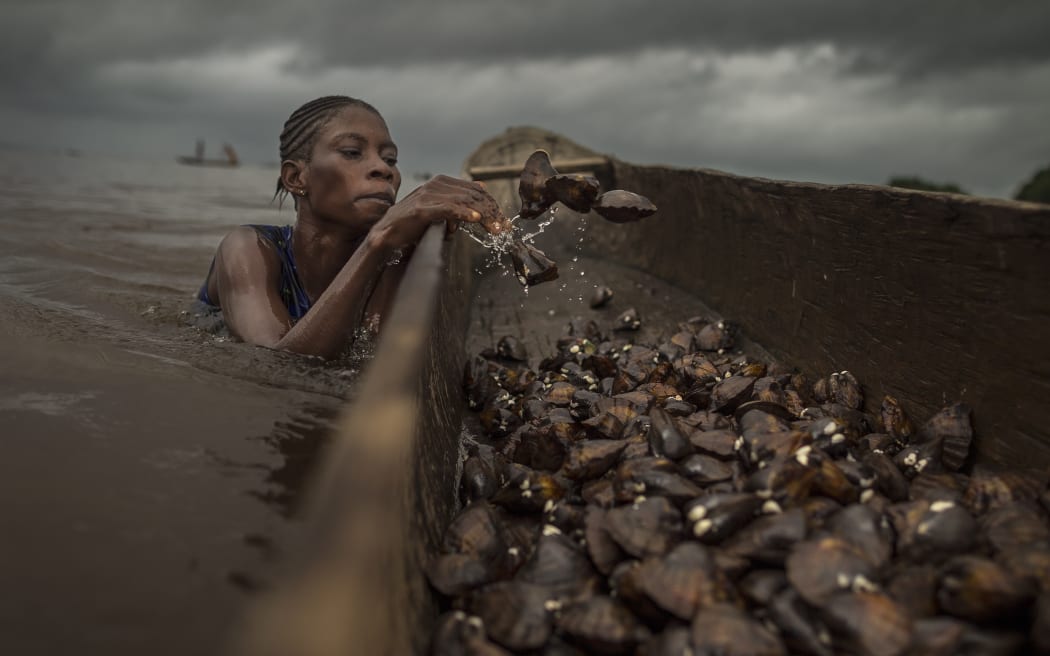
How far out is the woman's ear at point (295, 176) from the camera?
312 cm

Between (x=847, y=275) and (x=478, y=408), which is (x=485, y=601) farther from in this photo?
(x=847, y=275)

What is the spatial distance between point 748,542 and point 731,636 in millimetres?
271

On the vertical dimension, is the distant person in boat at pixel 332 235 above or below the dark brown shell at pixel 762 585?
above

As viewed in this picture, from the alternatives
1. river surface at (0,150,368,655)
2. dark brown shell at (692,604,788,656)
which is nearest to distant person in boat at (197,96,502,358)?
river surface at (0,150,368,655)

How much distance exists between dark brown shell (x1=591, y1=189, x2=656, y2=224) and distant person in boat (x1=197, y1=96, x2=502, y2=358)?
50 cm

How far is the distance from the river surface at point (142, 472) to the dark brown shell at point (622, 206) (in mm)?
1099

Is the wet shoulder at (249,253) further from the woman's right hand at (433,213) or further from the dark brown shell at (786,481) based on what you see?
the dark brown shell at (786,481)

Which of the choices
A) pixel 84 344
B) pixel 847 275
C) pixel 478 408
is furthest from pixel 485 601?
pixel 84 344

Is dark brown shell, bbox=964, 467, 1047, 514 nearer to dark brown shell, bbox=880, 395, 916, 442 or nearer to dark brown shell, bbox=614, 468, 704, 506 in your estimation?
dark brown shell, bbox=880, 395, 916, 442

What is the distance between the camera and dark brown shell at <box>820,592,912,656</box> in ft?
3.86

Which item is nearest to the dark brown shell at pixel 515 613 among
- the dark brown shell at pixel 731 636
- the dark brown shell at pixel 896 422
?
the dark brown shell at pixel 731 636

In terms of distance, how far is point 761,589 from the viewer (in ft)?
4.35

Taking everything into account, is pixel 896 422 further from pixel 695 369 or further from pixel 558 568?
pixel 558 568

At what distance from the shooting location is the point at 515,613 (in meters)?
1.36
